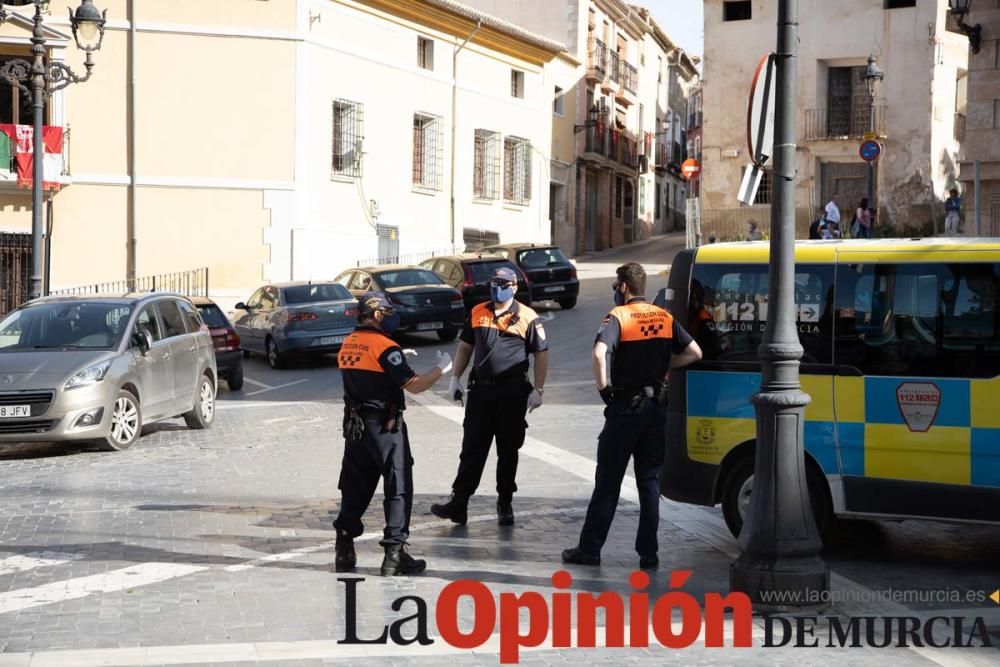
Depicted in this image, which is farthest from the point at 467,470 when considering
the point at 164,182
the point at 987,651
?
the point at 164,182

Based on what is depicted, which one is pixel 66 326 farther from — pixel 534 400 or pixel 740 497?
pixel 740 497

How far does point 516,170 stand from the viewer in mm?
43062

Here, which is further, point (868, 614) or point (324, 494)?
point (324, 494)

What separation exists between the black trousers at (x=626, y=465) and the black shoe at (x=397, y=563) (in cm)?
112

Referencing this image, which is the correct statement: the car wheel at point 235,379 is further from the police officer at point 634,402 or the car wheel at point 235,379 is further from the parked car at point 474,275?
the police officer at point 634,402

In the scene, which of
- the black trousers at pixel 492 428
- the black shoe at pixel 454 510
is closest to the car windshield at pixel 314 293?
the black shoe at pixel 454 510

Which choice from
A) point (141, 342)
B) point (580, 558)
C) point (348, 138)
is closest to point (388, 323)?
point (580, 558)

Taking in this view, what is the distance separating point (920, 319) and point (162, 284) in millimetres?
25631

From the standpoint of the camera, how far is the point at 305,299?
981 inches

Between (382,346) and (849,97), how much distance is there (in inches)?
1348

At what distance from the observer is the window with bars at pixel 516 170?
42531mm

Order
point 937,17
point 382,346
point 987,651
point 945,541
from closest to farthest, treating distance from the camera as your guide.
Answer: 1. point 987,651
2. point 382,346
3. point 945,541
4. point 937,17

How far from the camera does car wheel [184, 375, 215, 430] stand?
1608 centimetres

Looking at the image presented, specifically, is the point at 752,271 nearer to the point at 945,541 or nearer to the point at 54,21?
the point at 945,541
